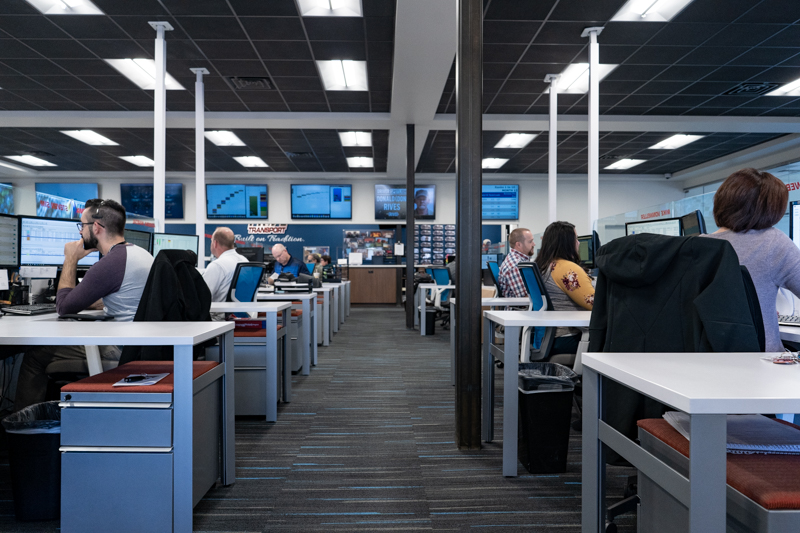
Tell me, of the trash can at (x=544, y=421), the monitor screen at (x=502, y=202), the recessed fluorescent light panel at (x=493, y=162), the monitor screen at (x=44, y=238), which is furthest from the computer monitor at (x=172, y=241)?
the monitor screen at (x=502, y=202)

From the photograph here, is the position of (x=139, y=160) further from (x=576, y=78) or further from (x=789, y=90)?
(x=789, y=90)

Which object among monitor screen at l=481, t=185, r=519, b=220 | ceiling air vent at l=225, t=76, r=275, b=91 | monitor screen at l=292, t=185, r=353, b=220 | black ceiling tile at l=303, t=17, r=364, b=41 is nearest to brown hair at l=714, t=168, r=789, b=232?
black ceiling tile at l=303, t=17, r=364, b=41

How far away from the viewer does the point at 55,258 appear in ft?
10.0

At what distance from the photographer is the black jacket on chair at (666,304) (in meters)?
1.29

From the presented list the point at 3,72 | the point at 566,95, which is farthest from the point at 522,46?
the point at 3,72

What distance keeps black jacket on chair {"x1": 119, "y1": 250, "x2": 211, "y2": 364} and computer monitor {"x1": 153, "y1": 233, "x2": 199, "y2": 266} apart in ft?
6.65

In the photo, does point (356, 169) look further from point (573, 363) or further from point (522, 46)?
point (573, 363)

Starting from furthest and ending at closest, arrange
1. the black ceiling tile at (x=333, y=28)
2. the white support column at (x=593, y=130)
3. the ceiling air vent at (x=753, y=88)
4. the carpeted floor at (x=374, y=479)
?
the ceiling air vent at (x=753, y=88) < the white support column at (x=593, y=130) < the black ceiling tile at (x=333, y=28) < the carpeted floor at (x=374, y=479)

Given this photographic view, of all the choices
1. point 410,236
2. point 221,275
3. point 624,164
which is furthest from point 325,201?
point 221,275

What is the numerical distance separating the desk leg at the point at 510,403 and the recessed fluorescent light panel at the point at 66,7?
4.97 meters

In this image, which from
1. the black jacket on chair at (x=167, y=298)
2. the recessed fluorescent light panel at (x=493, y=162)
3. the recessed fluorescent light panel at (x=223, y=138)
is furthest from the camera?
the recessed fluorescent light panel at (x=493, y=162)

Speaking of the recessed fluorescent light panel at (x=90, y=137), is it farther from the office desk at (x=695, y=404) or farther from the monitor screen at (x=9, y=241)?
the office desk at (x=695, y=404)

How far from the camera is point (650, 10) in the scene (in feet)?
15.9

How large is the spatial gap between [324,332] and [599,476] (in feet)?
16.6
